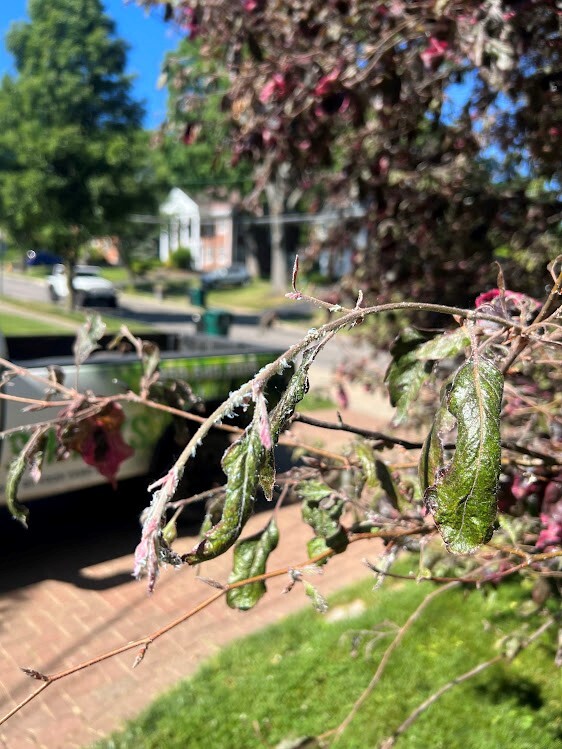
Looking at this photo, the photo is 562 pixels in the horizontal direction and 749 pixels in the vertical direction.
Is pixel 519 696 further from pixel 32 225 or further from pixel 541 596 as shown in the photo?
pixel 32 225

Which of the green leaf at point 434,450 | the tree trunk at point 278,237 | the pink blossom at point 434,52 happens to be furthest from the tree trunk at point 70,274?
the green leaf at point 434,450

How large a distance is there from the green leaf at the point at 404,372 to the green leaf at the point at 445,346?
0.08 metres

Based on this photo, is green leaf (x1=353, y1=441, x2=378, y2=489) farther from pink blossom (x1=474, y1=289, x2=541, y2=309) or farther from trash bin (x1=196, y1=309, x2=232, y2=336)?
trash bin (x1=196, y1=309, x2=232, y2=336)

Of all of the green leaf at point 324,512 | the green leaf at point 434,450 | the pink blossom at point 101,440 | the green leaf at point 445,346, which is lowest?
the green leaf at point 324,512

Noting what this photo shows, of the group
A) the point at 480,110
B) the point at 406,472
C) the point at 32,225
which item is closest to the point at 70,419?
the point at 406,472

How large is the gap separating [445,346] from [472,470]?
0.60m

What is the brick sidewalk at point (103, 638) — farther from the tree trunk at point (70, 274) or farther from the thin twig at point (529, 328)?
the tree trunk at point (70, 274)

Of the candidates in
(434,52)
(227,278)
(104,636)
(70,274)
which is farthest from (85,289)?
(434,52)

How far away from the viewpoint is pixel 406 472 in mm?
2469

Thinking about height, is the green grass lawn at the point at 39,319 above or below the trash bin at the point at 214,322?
below

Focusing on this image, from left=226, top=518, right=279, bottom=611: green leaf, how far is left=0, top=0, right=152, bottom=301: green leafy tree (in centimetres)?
2058

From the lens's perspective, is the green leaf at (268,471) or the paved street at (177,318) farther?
the paved street at (177,318)

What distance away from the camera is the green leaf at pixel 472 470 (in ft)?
3.43

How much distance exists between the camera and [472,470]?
1.05 meters
